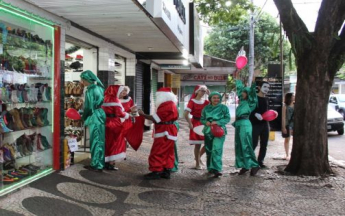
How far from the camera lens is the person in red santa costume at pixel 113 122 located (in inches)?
253

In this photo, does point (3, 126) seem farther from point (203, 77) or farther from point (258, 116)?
point (203, 77)

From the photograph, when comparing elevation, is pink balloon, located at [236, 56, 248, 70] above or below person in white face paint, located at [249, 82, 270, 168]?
above

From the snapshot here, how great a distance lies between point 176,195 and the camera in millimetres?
5223

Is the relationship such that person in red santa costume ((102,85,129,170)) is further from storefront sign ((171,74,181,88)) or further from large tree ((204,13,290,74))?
large tree ((204,13,290,74))

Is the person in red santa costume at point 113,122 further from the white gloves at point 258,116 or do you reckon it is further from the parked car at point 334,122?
the parked car at point 334,122

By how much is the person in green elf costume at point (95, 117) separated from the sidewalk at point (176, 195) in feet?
1.01

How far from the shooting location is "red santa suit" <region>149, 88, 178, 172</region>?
600 centimetres

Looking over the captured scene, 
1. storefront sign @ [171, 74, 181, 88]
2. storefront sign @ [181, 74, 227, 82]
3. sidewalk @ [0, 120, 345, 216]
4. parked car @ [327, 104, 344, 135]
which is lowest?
sidewalk @ [0, 120, 345, 216]

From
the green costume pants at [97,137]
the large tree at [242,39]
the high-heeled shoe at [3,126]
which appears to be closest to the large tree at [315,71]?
the green costume pants at [97,137]

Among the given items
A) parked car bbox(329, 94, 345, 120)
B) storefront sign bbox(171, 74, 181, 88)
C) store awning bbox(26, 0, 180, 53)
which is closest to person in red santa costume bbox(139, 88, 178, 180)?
store awning bbox(26, 0, 180, 53)

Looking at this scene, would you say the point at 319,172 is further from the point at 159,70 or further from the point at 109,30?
the point at 159,70

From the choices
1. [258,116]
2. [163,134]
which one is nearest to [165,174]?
[163,134]

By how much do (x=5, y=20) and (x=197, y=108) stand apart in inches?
145

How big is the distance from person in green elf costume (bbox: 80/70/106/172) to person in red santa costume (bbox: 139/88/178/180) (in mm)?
759
